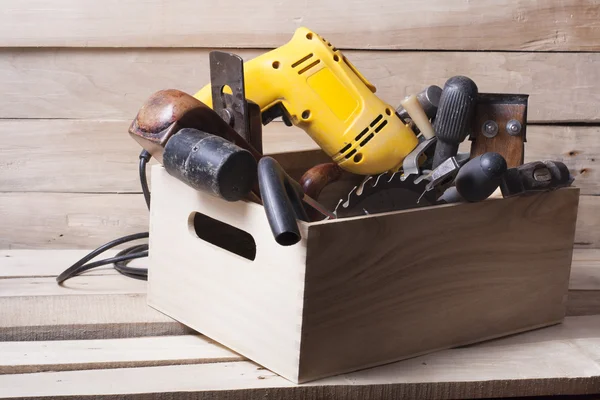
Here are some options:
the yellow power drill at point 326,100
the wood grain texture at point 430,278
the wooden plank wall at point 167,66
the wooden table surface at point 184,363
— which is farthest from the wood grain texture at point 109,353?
the wooden plank wall at point 167,66

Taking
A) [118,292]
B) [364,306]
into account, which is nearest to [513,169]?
[364,306]

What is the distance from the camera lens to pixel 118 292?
977 millimetres

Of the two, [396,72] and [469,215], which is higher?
[396,72]

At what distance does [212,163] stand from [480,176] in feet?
0.78

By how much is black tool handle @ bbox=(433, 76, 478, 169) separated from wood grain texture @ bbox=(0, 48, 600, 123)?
0.98 feet

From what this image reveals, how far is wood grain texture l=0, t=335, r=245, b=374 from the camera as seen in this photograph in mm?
789

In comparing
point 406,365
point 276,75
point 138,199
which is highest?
point 276,75

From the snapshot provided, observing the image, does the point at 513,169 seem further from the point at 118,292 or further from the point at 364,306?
the point at 118,292

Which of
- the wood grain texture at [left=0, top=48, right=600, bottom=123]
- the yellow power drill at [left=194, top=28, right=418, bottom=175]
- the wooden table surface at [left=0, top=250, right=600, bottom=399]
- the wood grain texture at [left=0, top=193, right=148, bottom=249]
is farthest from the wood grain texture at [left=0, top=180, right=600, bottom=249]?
the yellow power drill at [left=194, top=28, right=418, bottom=175]

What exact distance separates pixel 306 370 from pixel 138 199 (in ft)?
1.65

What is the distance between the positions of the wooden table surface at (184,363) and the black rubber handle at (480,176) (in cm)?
16

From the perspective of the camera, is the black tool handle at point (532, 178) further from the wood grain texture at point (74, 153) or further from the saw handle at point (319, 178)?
the wood grain texture at point (74, 153)

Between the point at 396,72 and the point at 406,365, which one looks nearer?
the point at 406,365

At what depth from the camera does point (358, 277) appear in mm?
753
